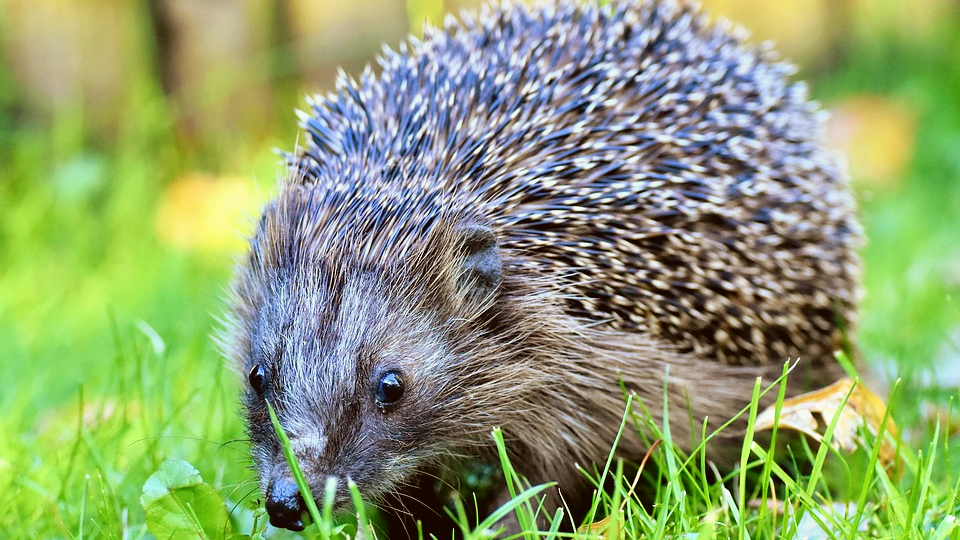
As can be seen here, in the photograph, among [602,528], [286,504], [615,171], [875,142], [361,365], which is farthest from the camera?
[875,142]

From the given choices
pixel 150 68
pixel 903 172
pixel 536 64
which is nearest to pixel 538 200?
pixel 536 64

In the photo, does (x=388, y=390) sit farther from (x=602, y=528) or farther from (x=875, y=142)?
(x=875, y=142)

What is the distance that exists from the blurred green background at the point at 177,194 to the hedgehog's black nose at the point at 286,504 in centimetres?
81

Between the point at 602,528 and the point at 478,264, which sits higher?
the point at 478,264

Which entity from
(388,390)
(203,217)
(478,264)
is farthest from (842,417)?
(203,217)

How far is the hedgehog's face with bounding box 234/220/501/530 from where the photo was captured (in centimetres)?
314

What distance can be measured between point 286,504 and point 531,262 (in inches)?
45.9

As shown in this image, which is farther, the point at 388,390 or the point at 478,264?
the point at 478,264

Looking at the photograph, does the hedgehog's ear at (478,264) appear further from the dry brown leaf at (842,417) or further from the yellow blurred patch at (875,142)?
the yellow blurred patch at (875,142)

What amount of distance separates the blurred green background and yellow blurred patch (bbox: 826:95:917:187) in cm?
2

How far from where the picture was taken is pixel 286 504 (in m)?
2.92

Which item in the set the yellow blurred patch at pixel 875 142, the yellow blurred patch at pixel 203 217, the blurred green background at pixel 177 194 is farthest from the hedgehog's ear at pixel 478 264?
the yellow blurred patch at pixel 875 142

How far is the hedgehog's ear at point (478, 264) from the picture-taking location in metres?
3.47

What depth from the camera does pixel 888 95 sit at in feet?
32.7
